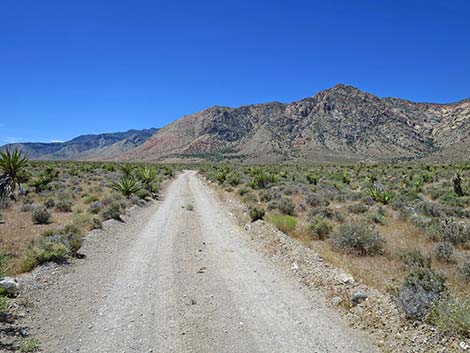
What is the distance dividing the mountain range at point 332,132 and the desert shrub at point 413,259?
102 metres

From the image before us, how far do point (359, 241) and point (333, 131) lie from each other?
141 m

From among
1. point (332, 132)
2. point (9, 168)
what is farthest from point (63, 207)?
point (332, 132)

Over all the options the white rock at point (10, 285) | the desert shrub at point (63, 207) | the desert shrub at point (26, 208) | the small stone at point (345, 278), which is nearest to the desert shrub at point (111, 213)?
the desert shrub at point (63, 207)

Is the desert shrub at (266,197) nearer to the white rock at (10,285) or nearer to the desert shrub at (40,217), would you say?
the desert shrub at (40,217)

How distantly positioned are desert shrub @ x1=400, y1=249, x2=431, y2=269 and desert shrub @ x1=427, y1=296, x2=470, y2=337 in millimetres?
2499

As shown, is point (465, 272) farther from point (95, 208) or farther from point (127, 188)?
point (127, 188)

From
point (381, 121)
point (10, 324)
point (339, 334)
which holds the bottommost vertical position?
point (339, 334)

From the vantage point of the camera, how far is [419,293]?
5.36 m

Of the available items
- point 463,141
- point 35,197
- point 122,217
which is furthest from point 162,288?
point 463,141

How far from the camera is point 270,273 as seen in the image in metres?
8.23

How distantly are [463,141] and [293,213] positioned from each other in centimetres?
11081

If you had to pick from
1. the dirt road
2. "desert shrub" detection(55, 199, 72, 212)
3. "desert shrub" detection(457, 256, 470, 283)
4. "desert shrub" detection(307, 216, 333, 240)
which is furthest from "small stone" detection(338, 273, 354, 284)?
"desert shrub" detection(55, 199, 72, 212)

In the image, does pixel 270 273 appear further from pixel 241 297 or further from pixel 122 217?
pixel 122 217

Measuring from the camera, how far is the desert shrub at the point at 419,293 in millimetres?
5160
